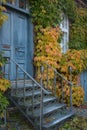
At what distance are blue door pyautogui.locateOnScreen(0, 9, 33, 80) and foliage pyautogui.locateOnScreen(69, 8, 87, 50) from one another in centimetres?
342

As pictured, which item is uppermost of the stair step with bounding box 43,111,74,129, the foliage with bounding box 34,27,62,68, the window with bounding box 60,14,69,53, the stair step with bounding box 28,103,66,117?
the window with bounding box 60,14,69,53

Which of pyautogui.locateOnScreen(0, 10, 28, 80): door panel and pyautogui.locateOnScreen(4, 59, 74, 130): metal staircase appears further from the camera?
pyautogui.locateOnScreen(0, 10, 28, 80): door panel

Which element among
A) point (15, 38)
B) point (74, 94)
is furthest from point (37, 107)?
point (74, 94)

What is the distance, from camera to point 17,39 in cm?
959

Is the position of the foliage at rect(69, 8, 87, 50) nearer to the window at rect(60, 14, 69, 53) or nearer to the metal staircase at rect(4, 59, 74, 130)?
the window at rect(60, 14, 69, 53)

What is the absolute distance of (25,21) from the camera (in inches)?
399

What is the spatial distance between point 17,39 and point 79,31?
4586 mm

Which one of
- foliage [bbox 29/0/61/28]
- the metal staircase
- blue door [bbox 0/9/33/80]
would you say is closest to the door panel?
blue door [bbox 0/9/33/80]

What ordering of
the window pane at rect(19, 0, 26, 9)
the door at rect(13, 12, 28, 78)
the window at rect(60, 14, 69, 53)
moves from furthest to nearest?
the window at rect(60, 14, 69, 53)
the window pane at rect(19, 0, 26, 9)
the door at rect(13, 12, 28, 78)

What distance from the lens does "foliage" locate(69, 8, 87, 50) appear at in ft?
43.8

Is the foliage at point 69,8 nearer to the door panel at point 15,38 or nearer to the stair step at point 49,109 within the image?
the door panel at point 15,38

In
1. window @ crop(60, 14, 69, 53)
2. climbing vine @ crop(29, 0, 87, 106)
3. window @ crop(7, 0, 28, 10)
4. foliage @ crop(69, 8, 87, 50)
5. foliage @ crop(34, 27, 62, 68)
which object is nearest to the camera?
window @ crop(7, 0, 28, 10)

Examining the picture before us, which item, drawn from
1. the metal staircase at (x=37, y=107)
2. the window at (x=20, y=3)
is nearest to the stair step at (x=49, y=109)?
the metal staircase at (x=37, y=107)

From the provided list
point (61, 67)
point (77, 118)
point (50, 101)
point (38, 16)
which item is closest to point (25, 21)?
point (38, 16)
